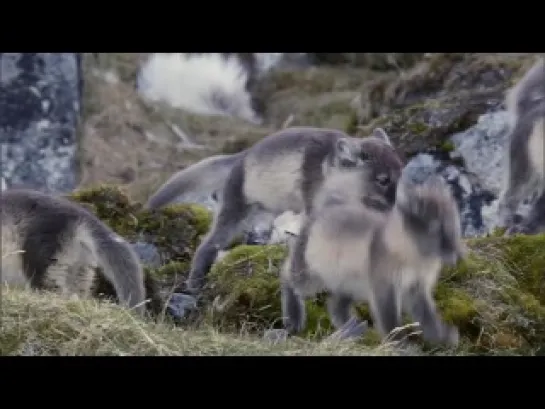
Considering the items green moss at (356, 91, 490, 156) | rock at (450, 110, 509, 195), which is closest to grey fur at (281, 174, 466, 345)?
rock at (450, 110, 509, 195)

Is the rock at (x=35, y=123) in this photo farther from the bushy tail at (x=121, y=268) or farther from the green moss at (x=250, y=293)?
the green moss at (x=250, y=293)

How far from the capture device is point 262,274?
491cm

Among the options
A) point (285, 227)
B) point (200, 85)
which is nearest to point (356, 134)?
point (285, 227)

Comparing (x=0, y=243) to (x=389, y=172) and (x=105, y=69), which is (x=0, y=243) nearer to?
(x=389, y=172)

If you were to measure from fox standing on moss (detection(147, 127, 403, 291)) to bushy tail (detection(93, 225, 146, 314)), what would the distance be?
29 cm

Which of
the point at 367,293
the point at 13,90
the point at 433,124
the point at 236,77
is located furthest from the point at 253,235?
the point at 236,77

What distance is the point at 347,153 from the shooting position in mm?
4781

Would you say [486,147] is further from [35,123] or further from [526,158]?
[35,123]

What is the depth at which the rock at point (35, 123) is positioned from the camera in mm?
5562

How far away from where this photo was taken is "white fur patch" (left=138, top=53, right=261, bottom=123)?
8.84 m

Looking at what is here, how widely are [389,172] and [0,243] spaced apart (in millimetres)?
2018

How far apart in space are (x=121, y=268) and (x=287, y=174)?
0.98 m

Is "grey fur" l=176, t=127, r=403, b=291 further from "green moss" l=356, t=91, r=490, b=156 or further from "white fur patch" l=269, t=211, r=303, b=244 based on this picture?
"green moss" l=356, t=91, r=490, b=156

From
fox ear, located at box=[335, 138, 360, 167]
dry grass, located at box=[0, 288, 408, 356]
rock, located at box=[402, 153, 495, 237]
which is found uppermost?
fox ear, located at box=[335, 138, 360, 167]
